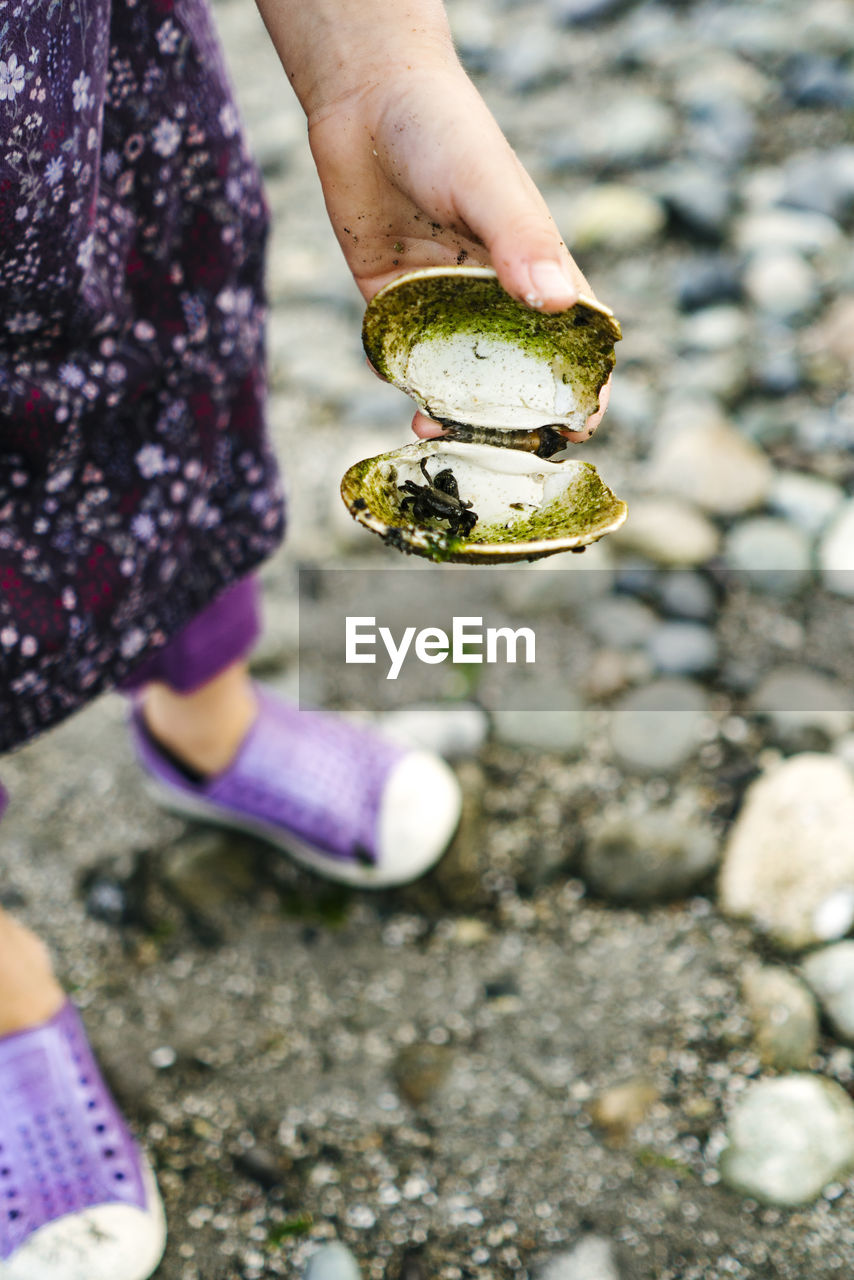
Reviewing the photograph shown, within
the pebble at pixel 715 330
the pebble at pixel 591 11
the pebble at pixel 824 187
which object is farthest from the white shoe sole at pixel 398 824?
the pebble at pixel 591 11

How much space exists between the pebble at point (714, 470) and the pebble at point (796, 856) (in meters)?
0.67

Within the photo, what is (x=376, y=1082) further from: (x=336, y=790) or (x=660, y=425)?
(x=660, y=425)

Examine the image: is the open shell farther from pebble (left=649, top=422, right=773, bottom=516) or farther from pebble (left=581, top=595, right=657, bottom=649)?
pebble (left=649, top=422, right=773, bottom=516)

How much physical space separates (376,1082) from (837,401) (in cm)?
176

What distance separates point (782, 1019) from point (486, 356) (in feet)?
3.31

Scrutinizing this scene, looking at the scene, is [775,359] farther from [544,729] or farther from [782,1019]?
[782,1019]

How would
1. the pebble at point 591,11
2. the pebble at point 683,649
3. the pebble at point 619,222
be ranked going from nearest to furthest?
the pebble at point 683,649, the pebble at point 619,222, the pebble at point 591,11

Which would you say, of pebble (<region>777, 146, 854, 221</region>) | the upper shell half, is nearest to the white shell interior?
the upper shell half

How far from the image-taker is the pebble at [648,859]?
172 cm

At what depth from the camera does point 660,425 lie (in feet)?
8.04

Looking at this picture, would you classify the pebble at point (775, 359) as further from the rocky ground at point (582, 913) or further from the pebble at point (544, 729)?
the pebble at point (544, 729)

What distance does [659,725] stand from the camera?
75.9 inches

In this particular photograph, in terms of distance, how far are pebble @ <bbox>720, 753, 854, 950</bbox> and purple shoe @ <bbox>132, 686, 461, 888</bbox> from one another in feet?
1.56

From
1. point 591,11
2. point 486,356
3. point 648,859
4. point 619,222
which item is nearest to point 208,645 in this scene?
point 486,356
